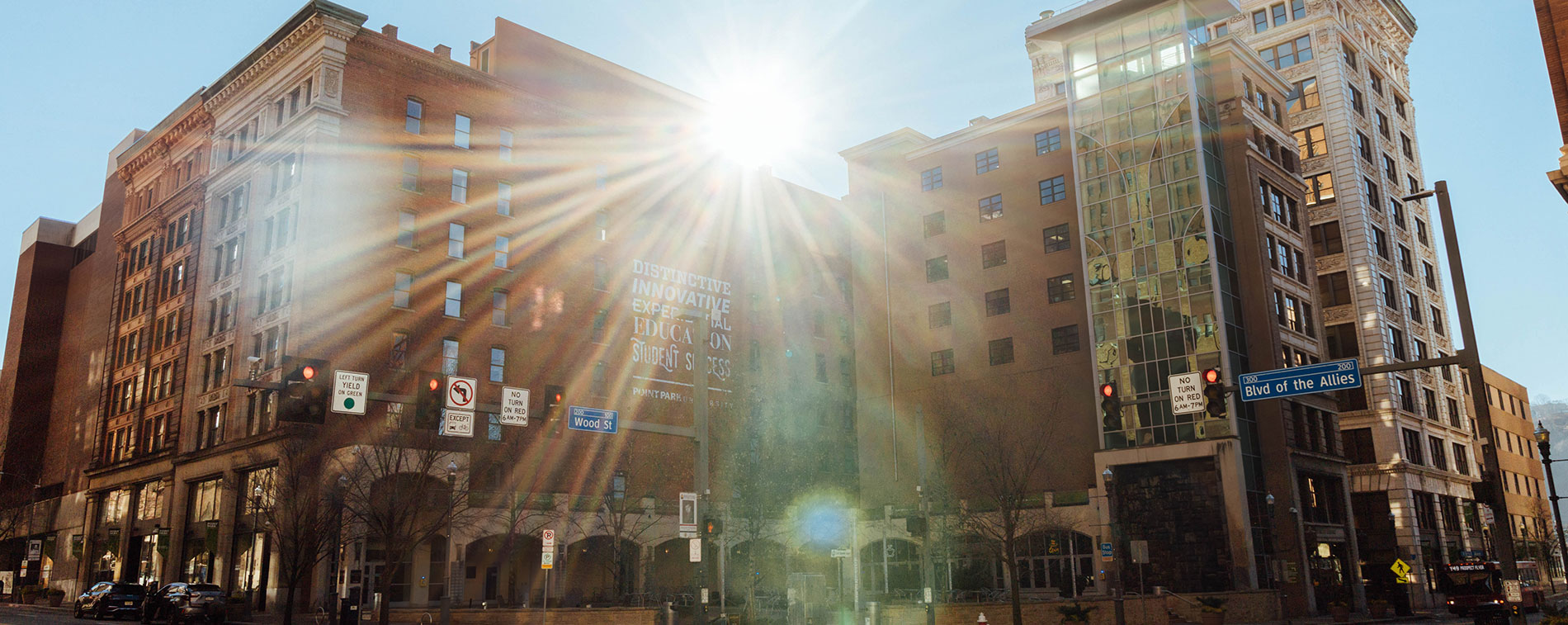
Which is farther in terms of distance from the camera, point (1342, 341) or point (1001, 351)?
point (1342, 341)

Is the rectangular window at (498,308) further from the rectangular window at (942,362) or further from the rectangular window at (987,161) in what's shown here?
the rectangular window at (987,161)

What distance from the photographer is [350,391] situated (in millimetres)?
23031

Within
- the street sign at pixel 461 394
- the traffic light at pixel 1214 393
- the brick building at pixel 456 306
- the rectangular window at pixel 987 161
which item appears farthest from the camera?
the rectangular window at pixel 987 161

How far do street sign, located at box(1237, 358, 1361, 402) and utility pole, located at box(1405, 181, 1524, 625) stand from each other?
3102 mm

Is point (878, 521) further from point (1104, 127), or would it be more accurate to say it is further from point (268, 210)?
point (268, 210)

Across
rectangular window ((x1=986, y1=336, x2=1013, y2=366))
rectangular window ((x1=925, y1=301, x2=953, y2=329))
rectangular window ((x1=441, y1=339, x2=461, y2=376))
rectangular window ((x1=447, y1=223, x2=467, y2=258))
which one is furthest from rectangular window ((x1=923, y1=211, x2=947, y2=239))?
rectangular window ((x1=441, y1=339, x2=461, y2=376))

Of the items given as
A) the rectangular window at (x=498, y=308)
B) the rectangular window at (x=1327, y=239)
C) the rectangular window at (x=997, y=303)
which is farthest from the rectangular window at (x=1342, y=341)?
the rectangular window at (x=498, y=308)

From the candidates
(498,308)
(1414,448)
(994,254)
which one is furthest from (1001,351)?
(1414,448)

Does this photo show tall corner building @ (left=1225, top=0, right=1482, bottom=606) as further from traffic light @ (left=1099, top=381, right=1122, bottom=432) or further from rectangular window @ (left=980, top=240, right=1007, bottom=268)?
traffic light @ (left=1099, top=381, right=1122, bottom=432)

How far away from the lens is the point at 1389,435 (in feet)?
224

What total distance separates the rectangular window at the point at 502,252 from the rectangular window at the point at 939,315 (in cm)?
2673

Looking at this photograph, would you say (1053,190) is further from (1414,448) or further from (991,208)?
(1414,448)

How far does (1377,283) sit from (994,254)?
1105 inches

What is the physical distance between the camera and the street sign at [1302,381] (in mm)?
24141
